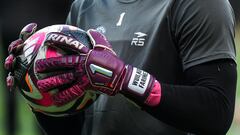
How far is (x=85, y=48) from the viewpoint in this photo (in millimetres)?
2701

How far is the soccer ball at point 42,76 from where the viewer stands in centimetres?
282

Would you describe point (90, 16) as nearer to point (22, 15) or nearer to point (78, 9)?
point (78, 9)

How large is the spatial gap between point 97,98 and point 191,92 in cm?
43

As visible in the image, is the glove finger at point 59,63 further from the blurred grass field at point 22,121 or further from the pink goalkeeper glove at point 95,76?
the blurred grass field at point 22,121

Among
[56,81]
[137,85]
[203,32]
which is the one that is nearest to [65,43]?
[56,81]

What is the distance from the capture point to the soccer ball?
9.24 feet

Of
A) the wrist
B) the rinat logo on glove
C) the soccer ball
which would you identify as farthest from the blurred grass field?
the wrist

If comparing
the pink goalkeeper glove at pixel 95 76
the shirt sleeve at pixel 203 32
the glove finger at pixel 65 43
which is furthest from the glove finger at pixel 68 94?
the shirt sleeve at pixel 203 32

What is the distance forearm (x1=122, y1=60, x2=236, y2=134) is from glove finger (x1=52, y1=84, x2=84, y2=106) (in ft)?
0.63

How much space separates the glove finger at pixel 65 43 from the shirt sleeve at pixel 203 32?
42cm

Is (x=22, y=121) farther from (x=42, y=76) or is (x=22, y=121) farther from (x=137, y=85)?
(x=137, y=85)

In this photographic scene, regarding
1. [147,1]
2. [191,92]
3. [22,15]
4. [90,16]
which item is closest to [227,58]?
[191,92]

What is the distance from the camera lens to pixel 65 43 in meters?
2.71

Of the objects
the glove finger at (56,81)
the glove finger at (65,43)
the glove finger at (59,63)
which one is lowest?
the glove finger at (56,81)
